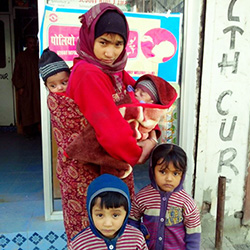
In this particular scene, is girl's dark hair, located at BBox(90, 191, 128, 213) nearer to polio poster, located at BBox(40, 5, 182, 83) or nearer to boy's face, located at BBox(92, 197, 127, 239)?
boy's face, located at BBox(92, 197, 127, 239)

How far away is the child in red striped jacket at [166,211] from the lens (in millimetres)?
1654

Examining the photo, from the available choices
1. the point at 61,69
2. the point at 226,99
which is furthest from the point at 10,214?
the point at 226,99

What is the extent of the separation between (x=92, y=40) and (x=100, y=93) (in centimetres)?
26

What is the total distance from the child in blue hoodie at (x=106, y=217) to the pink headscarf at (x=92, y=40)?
499mm

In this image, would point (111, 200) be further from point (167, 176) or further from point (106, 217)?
point (167, 176)

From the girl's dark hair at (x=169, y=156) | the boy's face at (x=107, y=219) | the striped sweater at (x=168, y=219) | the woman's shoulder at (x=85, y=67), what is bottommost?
the striped sweater at (x=168, y=219)

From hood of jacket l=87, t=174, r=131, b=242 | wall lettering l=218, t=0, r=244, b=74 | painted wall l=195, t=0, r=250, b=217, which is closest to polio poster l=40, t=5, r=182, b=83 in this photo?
painted wall l=195, t=0, r=250, b=217

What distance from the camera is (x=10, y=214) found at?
2773mm

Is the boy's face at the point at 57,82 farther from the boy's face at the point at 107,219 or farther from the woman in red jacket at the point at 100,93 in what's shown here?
the boy's face at the point at 107,219

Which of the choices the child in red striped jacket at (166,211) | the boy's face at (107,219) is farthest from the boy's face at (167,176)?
the boy's face at (107,219)

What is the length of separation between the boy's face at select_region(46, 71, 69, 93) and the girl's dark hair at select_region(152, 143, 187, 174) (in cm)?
60

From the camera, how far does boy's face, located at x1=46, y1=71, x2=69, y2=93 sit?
150 cm

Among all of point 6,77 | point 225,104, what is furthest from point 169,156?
point 6,77

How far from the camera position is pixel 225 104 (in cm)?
271
